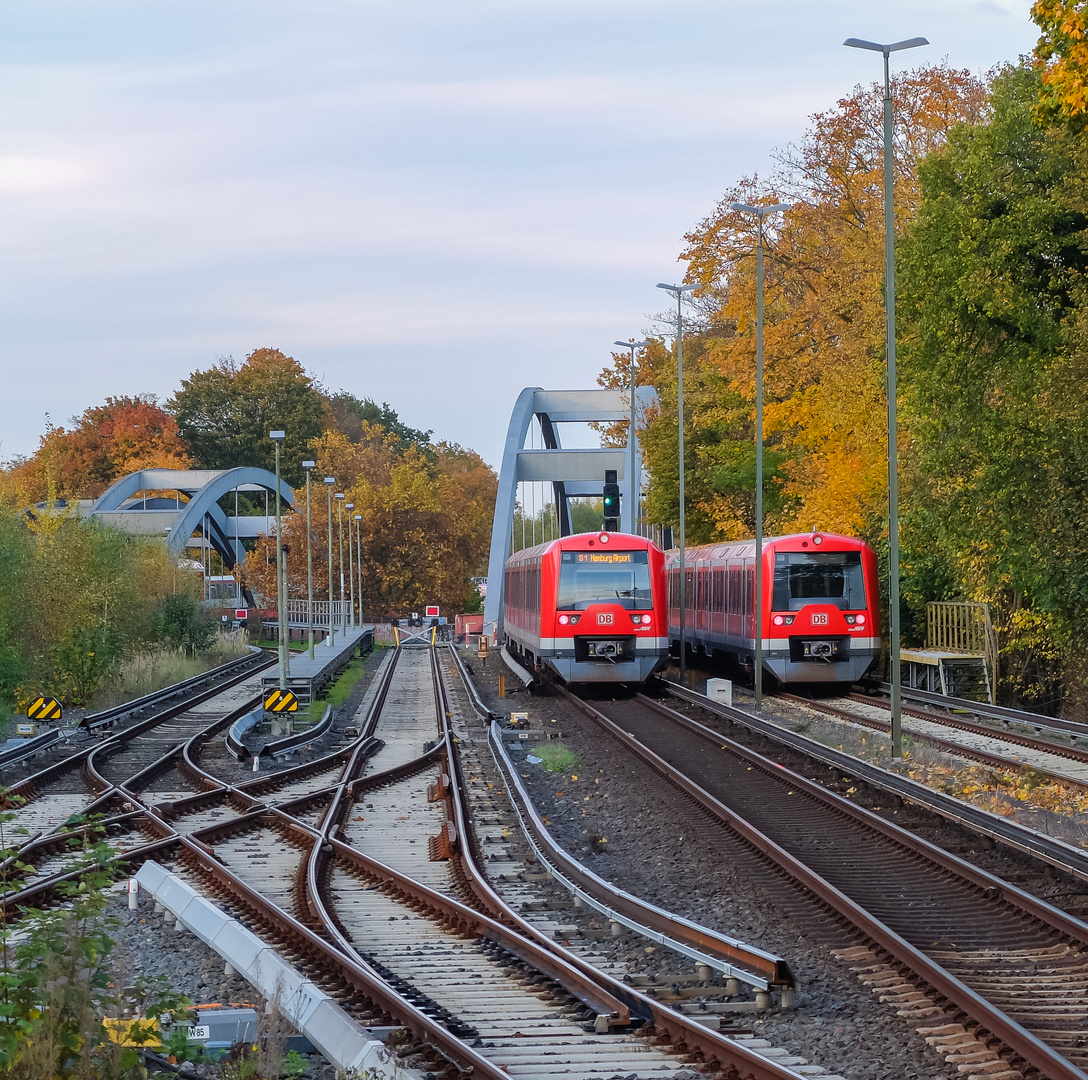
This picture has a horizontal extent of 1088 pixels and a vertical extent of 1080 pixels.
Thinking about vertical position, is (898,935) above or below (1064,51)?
below

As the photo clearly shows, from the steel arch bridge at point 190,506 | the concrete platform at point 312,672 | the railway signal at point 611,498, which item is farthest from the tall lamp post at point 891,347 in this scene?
the steel arch bridge at point 190,506

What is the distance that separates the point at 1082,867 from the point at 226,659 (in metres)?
43.9

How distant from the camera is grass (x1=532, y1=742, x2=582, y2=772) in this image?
19.0m

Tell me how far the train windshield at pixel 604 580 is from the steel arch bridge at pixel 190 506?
115 feet

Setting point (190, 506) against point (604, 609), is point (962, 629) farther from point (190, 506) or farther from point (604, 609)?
point (190, 506)

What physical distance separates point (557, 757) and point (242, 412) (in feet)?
319

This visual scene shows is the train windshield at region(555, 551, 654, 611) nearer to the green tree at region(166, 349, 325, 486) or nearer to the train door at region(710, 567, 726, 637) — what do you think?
the train door at region(710, 567, 726, 637)

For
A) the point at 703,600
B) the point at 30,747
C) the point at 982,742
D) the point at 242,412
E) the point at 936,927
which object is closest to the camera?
the point at 936,927

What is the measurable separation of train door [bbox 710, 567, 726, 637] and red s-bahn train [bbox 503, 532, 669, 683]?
3337mm

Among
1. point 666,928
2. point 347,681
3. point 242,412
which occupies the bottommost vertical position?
point 347,681

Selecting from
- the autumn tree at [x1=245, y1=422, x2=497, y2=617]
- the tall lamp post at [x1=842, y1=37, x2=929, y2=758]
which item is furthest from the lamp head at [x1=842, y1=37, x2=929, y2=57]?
the autumn tree at [x1=245, y1=422, x2=497, y2=617]

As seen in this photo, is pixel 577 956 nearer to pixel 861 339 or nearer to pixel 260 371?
pixel 861 339

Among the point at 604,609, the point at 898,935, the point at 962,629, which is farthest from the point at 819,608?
the point at 898,935

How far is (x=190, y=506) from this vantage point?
76938 mm
